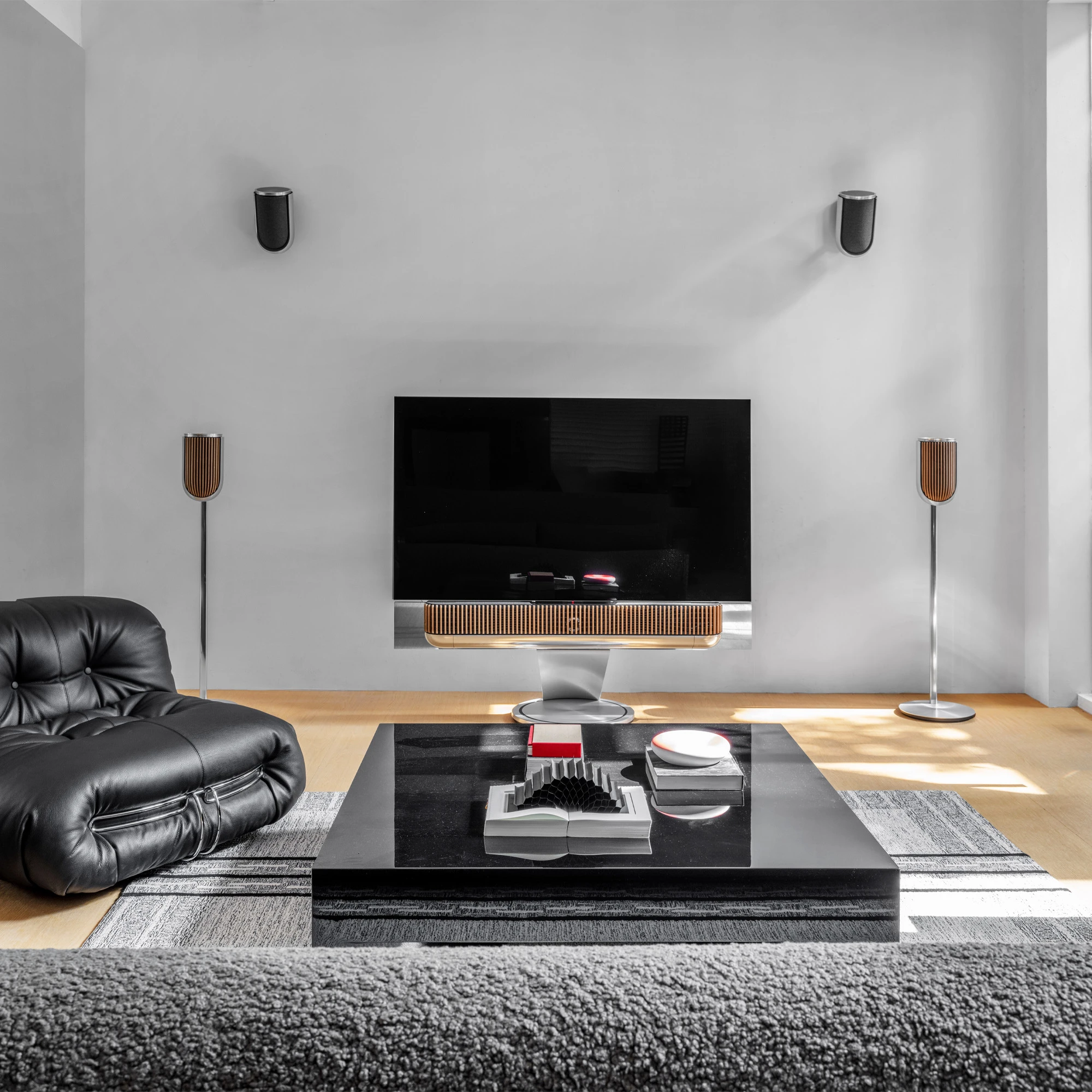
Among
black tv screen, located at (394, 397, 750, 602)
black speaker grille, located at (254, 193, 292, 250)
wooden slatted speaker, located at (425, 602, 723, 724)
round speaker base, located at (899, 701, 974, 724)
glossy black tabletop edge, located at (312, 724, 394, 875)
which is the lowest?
round speaker base, located at (899, 701, 974, 724)

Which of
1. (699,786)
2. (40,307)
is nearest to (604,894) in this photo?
(699,786)

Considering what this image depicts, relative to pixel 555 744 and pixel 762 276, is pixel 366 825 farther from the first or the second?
pixel 762 276

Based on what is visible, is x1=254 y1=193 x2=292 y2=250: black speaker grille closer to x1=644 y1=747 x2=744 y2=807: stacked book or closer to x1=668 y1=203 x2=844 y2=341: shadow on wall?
x1=668 y1=203 x2=844 y2=341: shadow on wall

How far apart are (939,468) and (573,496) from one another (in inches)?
63.0

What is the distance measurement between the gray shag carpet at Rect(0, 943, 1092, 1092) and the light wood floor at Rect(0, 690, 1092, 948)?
1.88m

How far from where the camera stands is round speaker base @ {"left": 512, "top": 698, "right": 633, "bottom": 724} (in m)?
4.02

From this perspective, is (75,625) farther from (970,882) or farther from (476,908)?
(970,882)

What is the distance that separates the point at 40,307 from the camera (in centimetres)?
425

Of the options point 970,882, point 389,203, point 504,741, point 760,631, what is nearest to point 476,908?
point 504,741

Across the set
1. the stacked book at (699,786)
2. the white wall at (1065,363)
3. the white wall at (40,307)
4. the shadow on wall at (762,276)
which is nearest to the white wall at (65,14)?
the white wall at (40,307)

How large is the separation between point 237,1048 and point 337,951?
85 millimetres

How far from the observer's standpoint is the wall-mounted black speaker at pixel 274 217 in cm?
440

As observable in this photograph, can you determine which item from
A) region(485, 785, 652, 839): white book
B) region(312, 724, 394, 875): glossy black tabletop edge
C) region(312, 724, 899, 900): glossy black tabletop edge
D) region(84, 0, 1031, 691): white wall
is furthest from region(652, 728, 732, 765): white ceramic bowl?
region(84, 0, 1031, 691): white wall

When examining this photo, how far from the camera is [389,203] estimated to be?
4.54 metres
